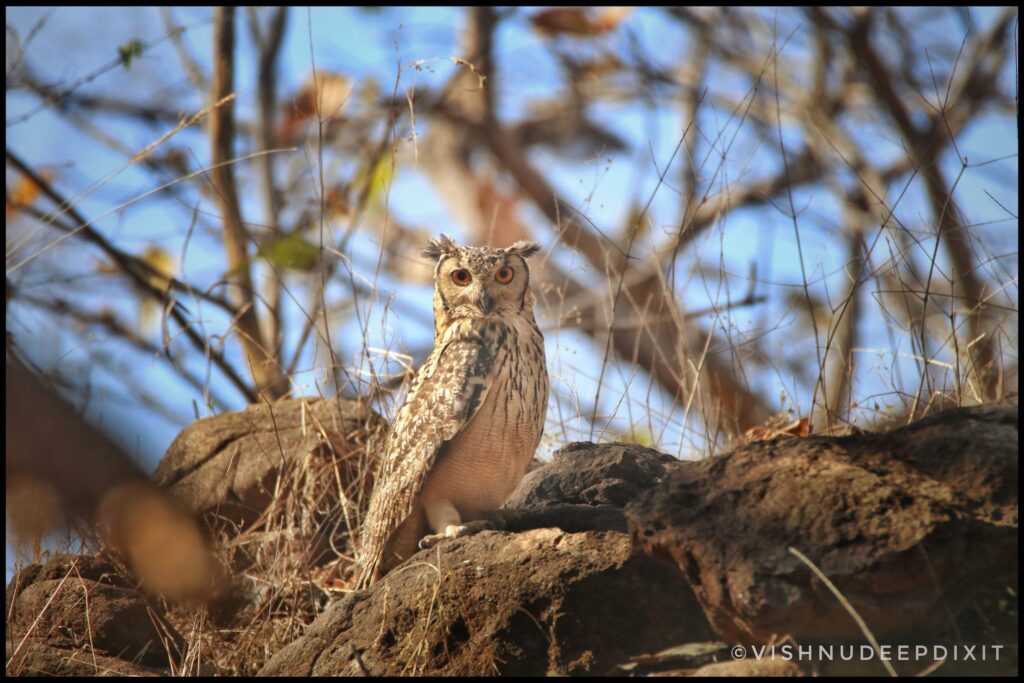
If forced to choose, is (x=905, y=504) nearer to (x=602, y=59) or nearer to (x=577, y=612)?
(x=577, y=612)

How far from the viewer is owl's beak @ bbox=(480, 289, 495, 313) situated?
142 inches

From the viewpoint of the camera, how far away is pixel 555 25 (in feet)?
32.6

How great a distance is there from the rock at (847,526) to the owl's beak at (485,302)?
4.46 feet

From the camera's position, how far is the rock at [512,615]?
254cm

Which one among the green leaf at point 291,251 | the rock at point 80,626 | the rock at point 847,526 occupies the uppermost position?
the green leaf at point 291,251

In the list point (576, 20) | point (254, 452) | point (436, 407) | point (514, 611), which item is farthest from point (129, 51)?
point (576, 20)

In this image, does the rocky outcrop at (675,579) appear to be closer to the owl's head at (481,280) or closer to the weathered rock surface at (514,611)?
the weathered rock surface at (514,611)

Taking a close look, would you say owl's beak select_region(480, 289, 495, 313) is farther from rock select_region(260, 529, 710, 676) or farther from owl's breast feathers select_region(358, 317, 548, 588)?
rock select_region(260, 529, 710, 676)

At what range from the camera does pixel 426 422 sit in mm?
3496

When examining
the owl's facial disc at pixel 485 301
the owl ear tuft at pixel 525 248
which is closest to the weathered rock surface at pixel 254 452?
the owl's facial disc at pixel 485 301

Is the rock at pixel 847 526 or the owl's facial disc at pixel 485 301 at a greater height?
the owl's facial disc at pixel 485 301

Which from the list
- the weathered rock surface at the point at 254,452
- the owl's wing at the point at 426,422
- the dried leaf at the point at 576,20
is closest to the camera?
the owl's wing at the point at 426,422

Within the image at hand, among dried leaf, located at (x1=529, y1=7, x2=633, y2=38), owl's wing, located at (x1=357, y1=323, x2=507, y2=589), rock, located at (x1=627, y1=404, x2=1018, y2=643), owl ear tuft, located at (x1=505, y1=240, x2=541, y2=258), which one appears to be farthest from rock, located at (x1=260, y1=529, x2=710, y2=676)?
dried leaf, located at (x1=529, y1=7, x2=633, y2=38)

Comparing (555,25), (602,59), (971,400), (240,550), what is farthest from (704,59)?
(240,550)
